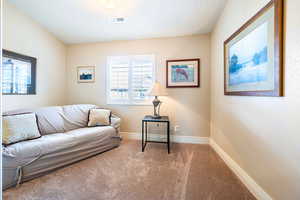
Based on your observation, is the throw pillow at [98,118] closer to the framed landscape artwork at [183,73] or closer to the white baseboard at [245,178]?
the framed landscape artwork at [183,73]

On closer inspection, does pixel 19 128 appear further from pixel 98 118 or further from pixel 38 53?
pixel 38 53

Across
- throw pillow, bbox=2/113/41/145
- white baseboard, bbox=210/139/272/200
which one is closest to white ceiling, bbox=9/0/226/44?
throw pillow, bbox=2/113/41/145

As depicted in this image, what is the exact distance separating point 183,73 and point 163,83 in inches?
19.2

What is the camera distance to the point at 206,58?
2.99 m

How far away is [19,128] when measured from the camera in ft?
6.26

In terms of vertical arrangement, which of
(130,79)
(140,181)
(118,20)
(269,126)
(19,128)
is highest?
(118,20)

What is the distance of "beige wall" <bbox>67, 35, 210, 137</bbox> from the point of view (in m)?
3.00

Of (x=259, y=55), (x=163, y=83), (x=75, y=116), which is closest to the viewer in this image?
(x=259, y=55)

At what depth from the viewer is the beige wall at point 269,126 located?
1.04 m

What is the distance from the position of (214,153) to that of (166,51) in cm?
230

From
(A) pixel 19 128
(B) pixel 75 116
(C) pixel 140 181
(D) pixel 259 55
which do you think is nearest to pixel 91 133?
(B) pixel 75 116

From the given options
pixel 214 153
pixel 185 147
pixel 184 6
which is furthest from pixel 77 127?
pixel 184 6

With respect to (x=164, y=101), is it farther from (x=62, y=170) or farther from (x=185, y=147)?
(x=62, y=170)

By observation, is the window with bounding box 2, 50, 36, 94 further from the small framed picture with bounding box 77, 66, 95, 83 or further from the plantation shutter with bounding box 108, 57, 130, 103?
the plantation shutter with bounding box 108, 57, 130, 103
